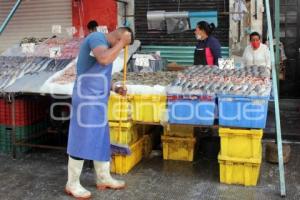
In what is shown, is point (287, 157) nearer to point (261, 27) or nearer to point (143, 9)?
point (261, 27)

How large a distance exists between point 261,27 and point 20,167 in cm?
570

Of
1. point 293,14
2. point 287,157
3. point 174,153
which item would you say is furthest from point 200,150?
point 293,14

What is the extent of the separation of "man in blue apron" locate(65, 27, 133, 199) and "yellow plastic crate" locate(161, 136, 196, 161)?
1.64 m

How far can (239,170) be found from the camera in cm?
569

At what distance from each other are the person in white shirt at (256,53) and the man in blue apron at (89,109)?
155 inches

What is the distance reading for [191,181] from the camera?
586cm

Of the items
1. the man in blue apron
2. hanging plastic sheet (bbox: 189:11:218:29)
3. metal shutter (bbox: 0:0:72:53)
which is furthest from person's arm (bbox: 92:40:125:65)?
metal shutter (bbox: 0:0:72:53)

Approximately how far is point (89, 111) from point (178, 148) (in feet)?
6.88

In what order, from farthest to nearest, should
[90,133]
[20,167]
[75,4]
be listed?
1. [75,4]
2. [20,167]
3. [90,133]

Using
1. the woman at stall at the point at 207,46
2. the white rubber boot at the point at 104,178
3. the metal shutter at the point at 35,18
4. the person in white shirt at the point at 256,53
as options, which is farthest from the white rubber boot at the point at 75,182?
the metal shutter at the point at 35,18

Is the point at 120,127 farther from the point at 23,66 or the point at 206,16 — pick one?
the point at 206,16

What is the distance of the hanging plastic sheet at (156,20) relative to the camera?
9.12m

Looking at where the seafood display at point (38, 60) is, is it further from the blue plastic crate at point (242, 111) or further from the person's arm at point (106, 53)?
the blue plastic crate at point (242, 111)

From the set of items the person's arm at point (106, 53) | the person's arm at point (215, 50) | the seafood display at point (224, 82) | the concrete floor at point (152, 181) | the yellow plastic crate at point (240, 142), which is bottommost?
the concrete floor at point (152, 181)
